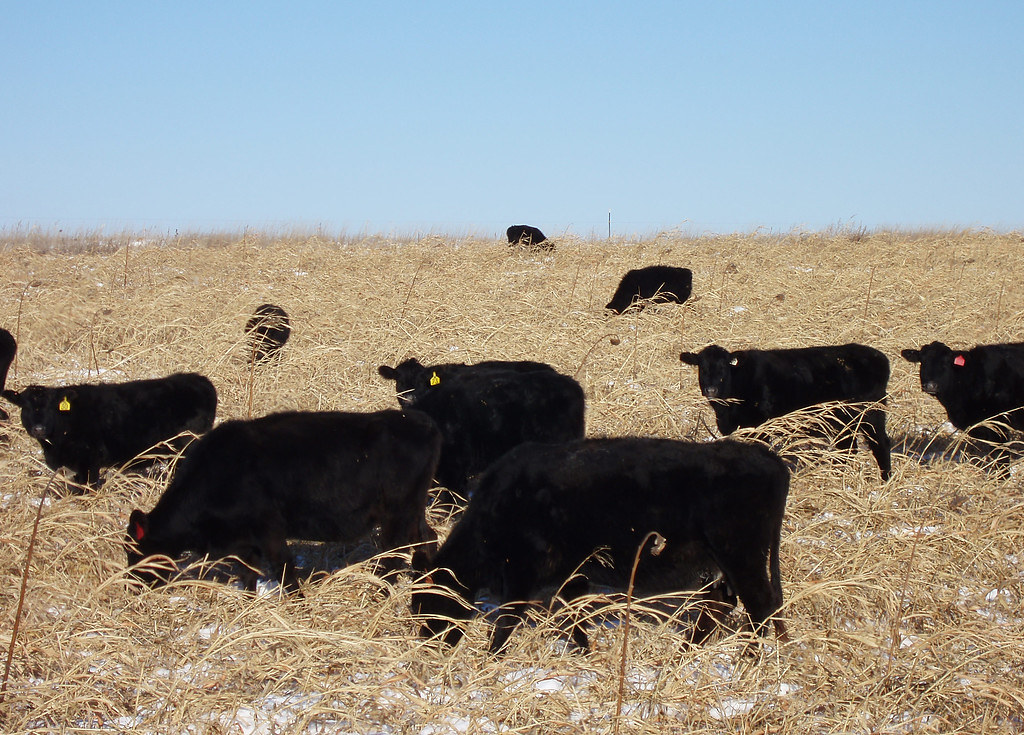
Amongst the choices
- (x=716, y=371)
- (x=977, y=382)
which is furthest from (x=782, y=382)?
(x=977, y=382)

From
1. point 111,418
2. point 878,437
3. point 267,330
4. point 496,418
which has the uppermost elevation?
point 267,330

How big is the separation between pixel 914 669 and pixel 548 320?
9.02 meters

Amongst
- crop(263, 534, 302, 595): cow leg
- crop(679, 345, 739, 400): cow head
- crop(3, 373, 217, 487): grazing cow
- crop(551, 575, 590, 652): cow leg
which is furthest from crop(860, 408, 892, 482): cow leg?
crop(3, 373, 217, 487): grazing cow

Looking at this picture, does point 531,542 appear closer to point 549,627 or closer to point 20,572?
point 549,627

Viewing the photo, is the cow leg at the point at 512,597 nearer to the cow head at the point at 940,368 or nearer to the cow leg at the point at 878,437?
the cow leg at the point at 878,437

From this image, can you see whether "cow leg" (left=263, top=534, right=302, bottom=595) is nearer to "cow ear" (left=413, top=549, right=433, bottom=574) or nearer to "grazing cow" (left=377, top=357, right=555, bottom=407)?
"cow ear" (left=413, top=549, right=433, bottom=574)

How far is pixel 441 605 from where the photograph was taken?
489 cm

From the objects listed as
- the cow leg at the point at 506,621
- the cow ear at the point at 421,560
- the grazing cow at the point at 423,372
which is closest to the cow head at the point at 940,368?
the grazing cow at the point at 423,372

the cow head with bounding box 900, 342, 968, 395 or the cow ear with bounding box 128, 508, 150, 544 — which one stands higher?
the cow head with bounding box 900, 342, 968, 395

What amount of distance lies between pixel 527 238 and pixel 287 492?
1944cm

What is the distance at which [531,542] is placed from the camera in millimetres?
4879

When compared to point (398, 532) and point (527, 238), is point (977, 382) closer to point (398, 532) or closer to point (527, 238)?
point (398, 532)

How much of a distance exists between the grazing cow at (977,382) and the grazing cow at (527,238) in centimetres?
1430

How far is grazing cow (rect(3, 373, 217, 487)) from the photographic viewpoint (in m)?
7.66
